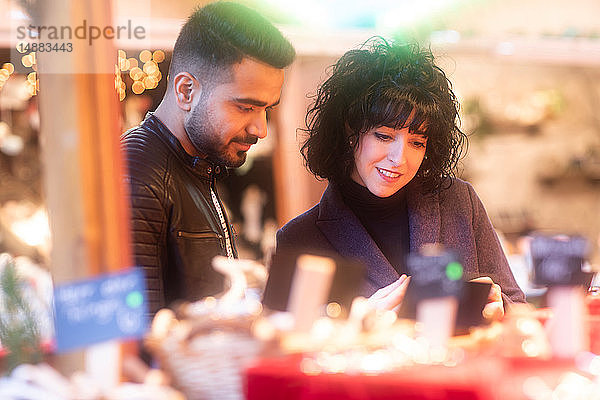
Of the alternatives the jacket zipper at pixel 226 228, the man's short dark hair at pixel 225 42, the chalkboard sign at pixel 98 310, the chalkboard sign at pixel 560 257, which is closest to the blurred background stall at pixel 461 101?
the man's short dark hair at pixel 225 42

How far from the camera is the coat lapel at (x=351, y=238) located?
1986mm

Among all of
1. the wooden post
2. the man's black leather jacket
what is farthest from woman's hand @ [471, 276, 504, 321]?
the wooden post

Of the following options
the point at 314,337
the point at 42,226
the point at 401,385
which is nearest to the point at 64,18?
the point at 314,337

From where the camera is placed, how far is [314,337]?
1.06m

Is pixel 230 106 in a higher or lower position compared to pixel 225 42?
lower

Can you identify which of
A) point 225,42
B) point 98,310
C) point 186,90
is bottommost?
point 98,310

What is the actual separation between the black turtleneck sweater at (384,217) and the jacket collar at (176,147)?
48 cm

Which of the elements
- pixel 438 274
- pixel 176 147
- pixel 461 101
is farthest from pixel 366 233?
pixel 461 101

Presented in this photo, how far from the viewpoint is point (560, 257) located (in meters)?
1.04

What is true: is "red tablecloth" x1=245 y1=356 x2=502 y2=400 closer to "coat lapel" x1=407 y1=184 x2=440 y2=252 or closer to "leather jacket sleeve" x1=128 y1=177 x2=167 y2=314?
"leather jacket sleeve" x1=128 y1=177 x2=167 y2=314

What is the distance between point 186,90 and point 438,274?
3.48ft

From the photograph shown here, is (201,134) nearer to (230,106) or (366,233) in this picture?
(230,106)

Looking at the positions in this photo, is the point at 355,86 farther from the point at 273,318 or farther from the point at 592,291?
the point at 273,318

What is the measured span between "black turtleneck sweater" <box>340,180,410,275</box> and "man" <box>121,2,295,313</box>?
1.27 ft
